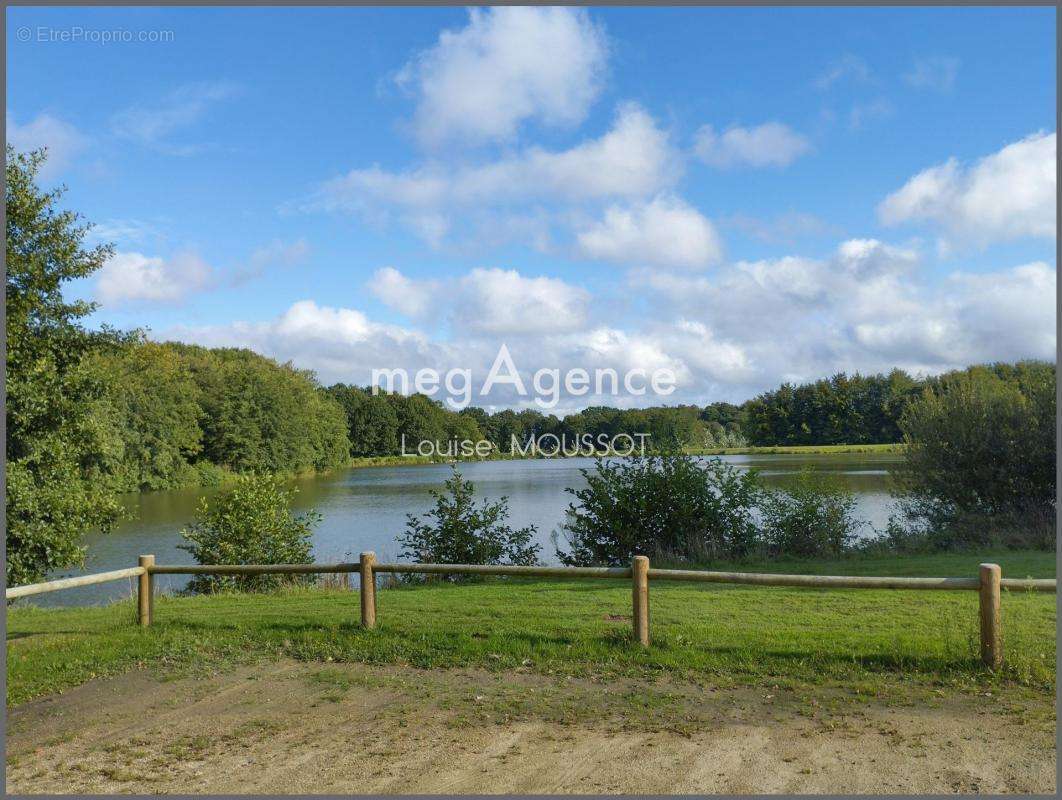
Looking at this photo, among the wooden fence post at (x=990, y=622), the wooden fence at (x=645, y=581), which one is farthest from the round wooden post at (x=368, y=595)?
the wooden fence post at (x=990, y=622)

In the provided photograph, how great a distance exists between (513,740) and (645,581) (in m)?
2.53

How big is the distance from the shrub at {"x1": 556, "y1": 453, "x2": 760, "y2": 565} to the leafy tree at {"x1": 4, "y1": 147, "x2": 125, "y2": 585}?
962cm

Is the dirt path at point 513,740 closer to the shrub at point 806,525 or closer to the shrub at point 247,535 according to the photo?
the shrub at point 247,535

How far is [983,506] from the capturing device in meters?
17.7

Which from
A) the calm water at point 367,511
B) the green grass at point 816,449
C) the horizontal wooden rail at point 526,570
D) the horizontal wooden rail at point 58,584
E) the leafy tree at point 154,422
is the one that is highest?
the leafy tree at point 154,422

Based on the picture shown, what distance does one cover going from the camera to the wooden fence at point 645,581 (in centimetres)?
670

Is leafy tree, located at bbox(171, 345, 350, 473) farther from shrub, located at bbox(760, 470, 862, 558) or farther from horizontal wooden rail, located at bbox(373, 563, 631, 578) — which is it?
horizontal wooden rail, located at bbox(373, 563, 631, 578)

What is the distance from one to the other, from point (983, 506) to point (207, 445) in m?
54.6

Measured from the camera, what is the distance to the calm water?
66.4ft

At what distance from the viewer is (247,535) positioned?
50.7ft

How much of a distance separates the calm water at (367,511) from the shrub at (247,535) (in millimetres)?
1814

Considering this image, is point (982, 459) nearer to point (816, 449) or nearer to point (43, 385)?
point (43, 385)

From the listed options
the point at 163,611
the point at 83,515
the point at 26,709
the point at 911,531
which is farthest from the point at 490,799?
the point at 911,531

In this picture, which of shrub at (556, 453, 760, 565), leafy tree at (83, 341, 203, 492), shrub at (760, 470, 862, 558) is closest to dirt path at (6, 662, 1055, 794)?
shrub at (556, 453, 760, 565)
